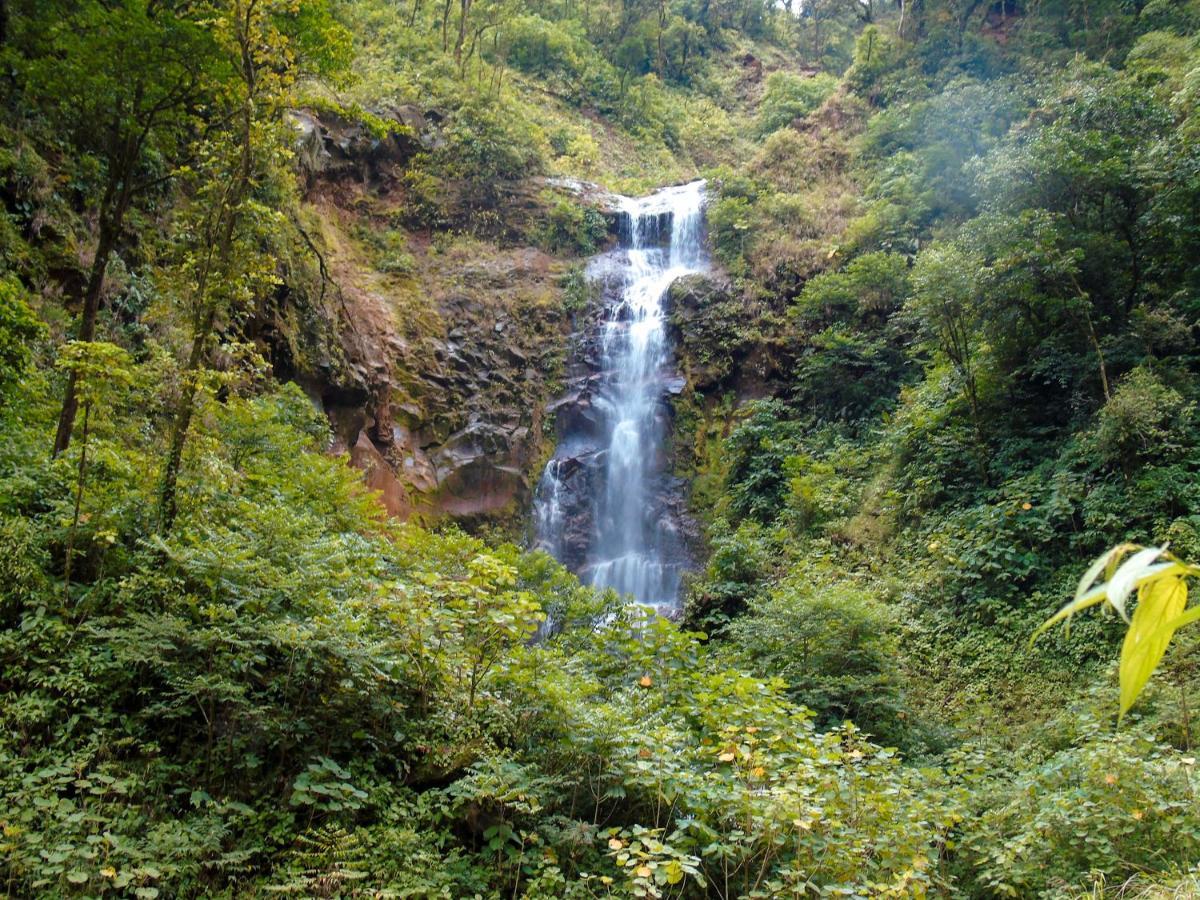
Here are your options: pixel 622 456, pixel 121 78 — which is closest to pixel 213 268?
pixel 121 78

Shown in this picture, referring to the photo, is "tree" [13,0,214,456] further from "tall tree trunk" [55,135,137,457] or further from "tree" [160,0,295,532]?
"tree" [160,0,295,532]

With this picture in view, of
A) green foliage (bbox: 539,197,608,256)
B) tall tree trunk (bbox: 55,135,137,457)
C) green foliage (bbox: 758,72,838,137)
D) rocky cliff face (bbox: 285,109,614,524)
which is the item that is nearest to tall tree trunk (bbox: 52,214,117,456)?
tall tree trunk (bbox: 55,135,137,457)

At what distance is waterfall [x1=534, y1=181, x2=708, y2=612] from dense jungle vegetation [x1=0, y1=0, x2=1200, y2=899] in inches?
38.2

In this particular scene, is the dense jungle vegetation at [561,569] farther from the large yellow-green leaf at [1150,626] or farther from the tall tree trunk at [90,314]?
the large yellow-green leaf at [1150,626]

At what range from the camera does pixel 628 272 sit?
22312 millimetres

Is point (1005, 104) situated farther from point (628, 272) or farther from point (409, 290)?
point (409, 290)

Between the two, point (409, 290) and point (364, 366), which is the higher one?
point (409, 290)

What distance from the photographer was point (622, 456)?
19.1m

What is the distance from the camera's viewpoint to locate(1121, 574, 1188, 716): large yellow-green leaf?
0.79m

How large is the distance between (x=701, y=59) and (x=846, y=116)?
1554cm

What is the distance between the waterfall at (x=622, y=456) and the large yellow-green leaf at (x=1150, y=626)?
15.7 meters

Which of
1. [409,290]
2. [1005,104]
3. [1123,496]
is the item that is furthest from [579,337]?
[1123,496]

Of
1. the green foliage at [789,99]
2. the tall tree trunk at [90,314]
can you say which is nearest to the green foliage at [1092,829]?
the tall tree trunk at [90,314]

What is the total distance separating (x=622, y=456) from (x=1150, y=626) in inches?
719
